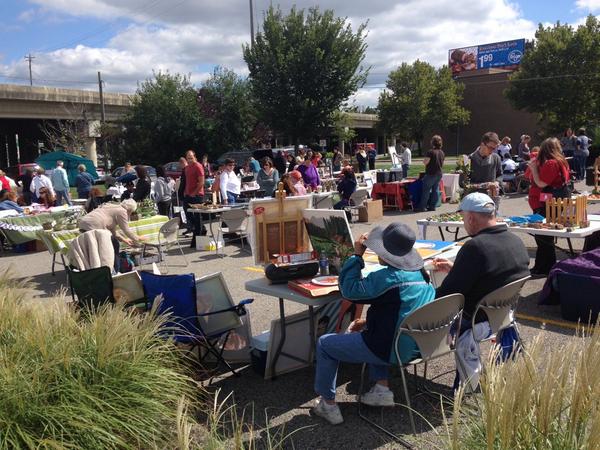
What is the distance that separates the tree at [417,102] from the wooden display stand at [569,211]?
48933mm

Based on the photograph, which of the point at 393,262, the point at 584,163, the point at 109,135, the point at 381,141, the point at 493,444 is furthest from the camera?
the point at 381,141

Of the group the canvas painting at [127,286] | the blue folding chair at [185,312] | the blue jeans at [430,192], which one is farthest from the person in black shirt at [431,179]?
the blue folding chair at [185,312]

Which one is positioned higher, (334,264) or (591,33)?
(591,33)

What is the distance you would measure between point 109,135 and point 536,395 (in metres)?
41.6

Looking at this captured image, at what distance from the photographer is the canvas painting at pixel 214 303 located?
4.82 m

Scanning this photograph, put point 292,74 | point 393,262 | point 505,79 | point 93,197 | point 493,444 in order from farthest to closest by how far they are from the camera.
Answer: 1. point 505,79
2. point 292,74
3. point 93,197
4. point 393,262
5. point 493,444

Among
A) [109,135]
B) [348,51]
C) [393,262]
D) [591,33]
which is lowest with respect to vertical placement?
[393,262]

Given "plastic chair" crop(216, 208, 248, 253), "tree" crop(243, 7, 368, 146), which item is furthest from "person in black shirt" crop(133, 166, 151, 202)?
"tree" crop(243, 7, 368, 146)

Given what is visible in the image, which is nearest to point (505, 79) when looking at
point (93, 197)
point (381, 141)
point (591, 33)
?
point (591, 33)

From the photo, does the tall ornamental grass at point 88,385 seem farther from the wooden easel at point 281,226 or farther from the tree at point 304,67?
the tree at point 304,67

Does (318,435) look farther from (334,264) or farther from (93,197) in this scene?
(93,197)

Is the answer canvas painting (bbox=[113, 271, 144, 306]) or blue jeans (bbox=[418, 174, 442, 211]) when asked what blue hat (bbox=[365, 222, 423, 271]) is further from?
blue jeans (bbox=[418, 174, 442, 211])

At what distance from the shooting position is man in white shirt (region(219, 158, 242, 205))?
1283 centimetres

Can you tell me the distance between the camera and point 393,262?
12.1 ft
